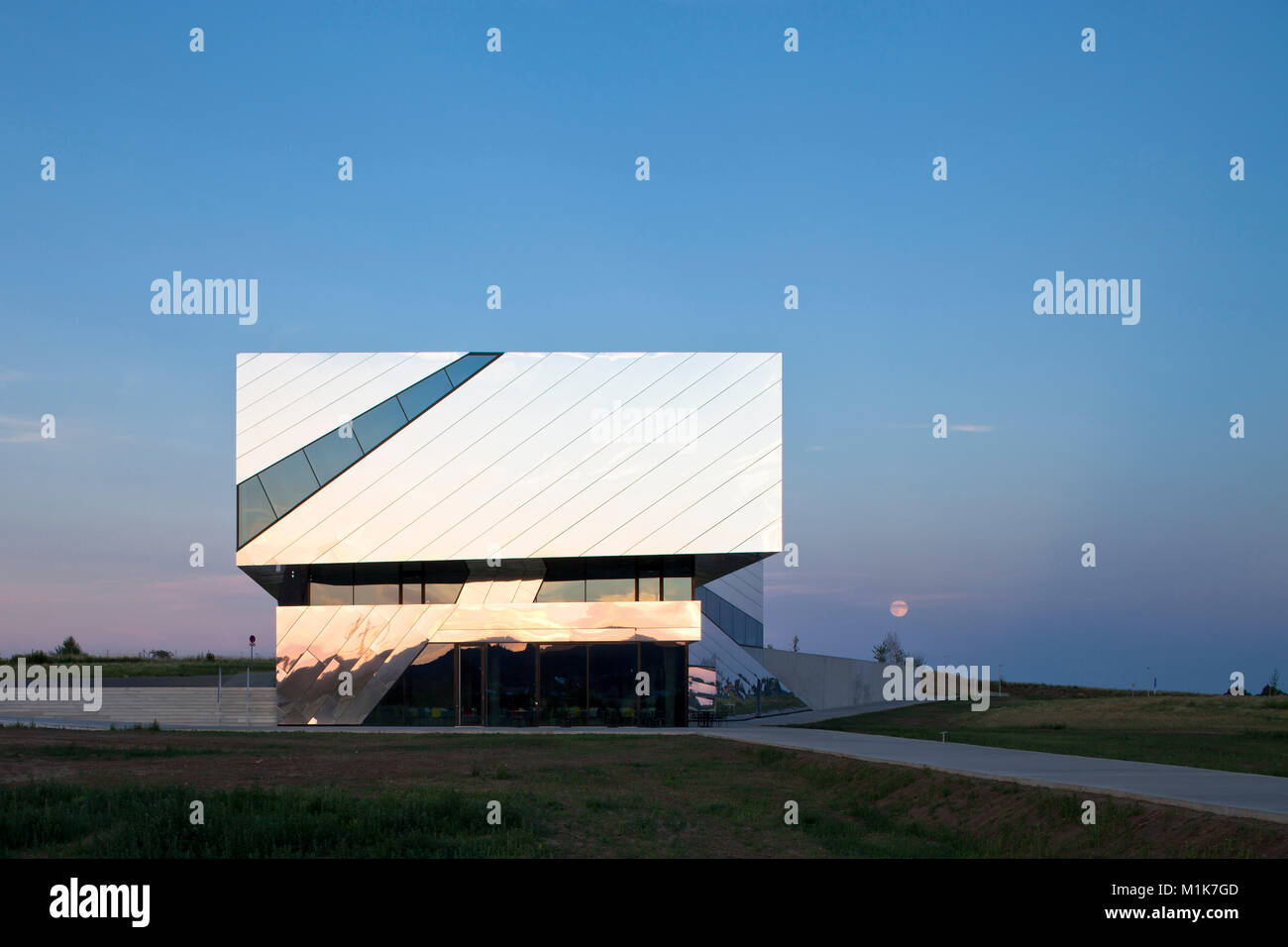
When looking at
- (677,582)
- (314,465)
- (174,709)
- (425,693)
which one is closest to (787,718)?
(677,582)

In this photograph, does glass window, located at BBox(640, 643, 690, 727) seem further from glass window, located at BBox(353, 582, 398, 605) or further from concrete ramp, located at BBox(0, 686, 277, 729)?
concrete ramp, located at BBox(0, 686, 277, 729)

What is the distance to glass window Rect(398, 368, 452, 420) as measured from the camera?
115ft

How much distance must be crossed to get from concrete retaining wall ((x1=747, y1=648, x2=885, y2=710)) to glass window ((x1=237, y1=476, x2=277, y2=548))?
17653 millimetres

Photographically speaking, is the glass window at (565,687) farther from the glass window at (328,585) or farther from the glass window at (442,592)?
the glass window at (328,585)

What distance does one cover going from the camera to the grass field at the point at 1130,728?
60.3ft

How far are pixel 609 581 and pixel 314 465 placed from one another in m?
9.93

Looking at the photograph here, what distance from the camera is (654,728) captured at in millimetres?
33156

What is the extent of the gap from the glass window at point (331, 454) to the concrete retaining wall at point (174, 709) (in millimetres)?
7491

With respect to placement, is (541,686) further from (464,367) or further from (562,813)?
(562,813)

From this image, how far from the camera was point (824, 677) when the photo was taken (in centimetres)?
5138

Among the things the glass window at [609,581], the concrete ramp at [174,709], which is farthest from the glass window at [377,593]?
the glass window at [609,581]

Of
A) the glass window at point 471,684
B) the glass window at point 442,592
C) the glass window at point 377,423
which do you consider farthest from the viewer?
the glass window at point 442,592
